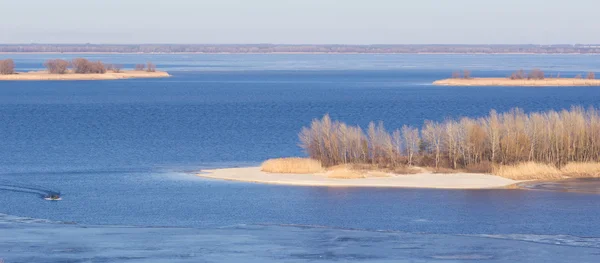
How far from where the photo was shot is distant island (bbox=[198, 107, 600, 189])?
42.0m

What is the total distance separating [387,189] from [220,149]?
17.4m

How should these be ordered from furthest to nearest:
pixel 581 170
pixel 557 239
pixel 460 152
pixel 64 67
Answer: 1. pixel 64 67
2. pixel 460 152
3. pixel 581 170
4. pixel 557 239

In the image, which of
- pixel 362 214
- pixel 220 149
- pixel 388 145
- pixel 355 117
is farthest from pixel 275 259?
pixel 355 117

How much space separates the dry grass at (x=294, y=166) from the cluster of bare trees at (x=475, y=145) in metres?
0.77

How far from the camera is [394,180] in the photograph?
40281 millimetres

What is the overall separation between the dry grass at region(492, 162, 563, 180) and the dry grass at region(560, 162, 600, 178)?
1.20 ft

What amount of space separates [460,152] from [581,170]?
4694mm

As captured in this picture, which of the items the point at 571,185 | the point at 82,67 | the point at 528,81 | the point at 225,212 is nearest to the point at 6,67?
the point at 82,67

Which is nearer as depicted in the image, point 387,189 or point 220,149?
point 387,189

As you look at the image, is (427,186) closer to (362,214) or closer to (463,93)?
(362,214)

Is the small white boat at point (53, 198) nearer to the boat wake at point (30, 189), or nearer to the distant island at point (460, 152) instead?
the boat wake at point (30, 189)

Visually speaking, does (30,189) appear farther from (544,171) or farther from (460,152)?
(544,171)

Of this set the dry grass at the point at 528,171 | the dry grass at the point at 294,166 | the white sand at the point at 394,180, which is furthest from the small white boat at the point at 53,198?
the dry grass at the point at 528,171

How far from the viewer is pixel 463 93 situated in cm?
12344
